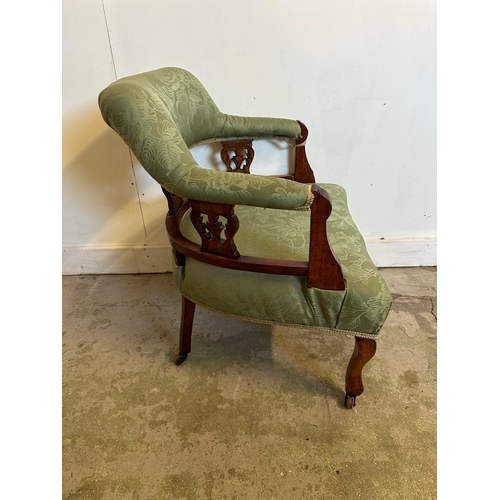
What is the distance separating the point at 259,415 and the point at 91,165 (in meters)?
1.25

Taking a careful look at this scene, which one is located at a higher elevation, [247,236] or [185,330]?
[247,236]

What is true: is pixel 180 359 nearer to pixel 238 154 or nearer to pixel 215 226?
pixel 215 226

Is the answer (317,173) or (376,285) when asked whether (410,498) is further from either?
(317,173)

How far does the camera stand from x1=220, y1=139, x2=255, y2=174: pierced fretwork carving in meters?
1.40

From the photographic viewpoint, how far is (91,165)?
1596 mm

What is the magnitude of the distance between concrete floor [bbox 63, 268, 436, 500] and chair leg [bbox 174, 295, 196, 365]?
1.6 inches

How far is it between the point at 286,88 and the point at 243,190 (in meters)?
0.78

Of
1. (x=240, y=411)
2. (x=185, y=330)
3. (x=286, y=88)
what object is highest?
(x=286, y=88)

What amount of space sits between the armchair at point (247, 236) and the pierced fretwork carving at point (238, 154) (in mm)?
168

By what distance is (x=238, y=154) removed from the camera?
1.42 metres

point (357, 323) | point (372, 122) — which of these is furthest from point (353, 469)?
point (372, 122)

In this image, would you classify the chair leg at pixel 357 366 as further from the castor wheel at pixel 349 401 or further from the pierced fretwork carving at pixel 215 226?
the pierced fretwork carving at pixel 215 226

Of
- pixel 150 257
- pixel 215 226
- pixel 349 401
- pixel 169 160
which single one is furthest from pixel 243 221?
pixel 150 257

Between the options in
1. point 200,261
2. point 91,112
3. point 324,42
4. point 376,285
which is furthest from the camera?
point 91,112
